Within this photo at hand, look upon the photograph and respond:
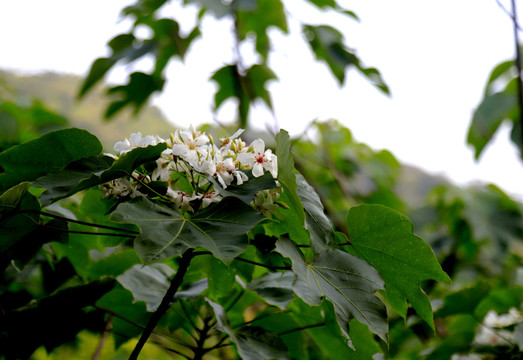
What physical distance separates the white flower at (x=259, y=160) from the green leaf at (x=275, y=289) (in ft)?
Answer: 0.87

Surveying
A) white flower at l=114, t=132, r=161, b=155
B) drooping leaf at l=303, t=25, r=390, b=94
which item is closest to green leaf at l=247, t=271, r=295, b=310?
white flower at l=114, t=132, r=161, b=155

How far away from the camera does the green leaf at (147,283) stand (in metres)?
0.80

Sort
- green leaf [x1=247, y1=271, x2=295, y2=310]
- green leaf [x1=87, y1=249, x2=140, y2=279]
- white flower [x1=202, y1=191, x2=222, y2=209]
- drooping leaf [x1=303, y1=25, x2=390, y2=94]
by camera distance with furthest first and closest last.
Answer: drooping leaf [x1=303, y1=25, x2=390, y2=94] < green leaf [x1=87, y1=249, x2=140, y2=279] < green leaf [x1=247, y1=271, x2=295, y2=310] < white flower [x1=202, y1=191, x2=222, y2=209]

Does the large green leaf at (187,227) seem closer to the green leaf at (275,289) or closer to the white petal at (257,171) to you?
the white petal at (257,171)

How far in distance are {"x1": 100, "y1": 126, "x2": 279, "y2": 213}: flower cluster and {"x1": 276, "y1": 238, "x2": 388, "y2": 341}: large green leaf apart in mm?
100

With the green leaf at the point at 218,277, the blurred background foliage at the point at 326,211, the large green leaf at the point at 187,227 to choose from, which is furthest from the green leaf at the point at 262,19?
the large green leaf at the point at 187,227

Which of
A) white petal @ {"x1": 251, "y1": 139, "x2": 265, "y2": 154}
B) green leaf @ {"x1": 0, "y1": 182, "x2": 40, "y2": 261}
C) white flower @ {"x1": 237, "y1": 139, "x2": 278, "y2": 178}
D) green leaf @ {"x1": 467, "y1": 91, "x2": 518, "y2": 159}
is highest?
green leaf @ {"x1": 467, "y1": 91, "x2": 518, "y2": 159}

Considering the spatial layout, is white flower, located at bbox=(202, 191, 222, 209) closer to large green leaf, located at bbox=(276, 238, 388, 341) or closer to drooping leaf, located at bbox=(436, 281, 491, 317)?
large green leaf, located at bbox=(276, 238, 388, 341)

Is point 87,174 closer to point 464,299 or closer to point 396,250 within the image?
point 396,250

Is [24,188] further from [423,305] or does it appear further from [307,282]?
[423,305]

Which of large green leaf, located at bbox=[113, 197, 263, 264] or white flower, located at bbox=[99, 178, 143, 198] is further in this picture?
white flower, located at bbox=[99, 178, 143, 198]

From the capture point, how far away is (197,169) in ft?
2.05

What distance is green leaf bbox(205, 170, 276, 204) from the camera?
59 centimetres

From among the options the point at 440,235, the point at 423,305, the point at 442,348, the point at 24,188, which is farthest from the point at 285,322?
the point at 440,235
